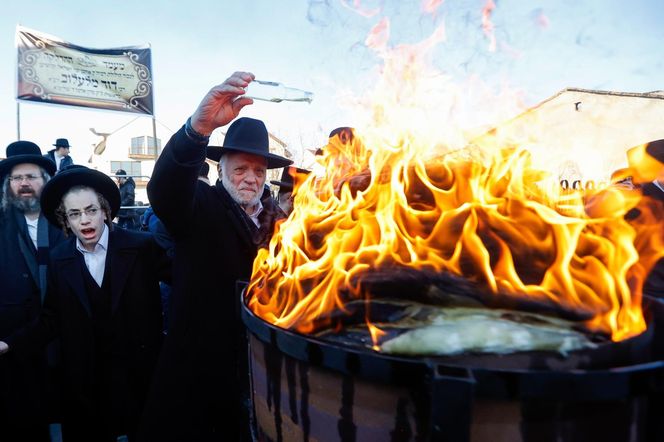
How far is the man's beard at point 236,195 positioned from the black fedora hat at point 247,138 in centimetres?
24

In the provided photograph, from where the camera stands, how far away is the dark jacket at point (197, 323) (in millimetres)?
2303

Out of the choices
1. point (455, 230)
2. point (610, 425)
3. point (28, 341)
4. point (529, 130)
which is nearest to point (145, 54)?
point (28, 341)

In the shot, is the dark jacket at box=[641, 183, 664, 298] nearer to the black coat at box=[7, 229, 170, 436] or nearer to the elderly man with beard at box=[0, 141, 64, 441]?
the black coat at box=[7, 229, 170, 436]

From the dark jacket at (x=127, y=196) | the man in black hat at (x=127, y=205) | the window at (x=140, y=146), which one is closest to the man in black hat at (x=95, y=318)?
the man in black hat at (x=127, y=205)

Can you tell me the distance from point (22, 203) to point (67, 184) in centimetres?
101

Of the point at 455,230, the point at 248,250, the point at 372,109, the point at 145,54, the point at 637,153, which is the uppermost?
the point at 145,54

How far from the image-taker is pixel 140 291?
313 cm

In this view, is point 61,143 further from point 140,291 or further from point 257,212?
point 257,212

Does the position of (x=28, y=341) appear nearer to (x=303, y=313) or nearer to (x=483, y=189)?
(x=303, y=313)

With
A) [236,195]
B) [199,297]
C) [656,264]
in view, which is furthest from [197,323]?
[656,264]

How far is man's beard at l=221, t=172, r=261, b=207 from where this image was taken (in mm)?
2900

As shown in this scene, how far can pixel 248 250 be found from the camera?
259 cm

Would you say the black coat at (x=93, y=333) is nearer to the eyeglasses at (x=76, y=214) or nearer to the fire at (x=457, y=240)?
the eyeglasses at (x=76, y=214)

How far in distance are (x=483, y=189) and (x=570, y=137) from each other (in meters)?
20.4
